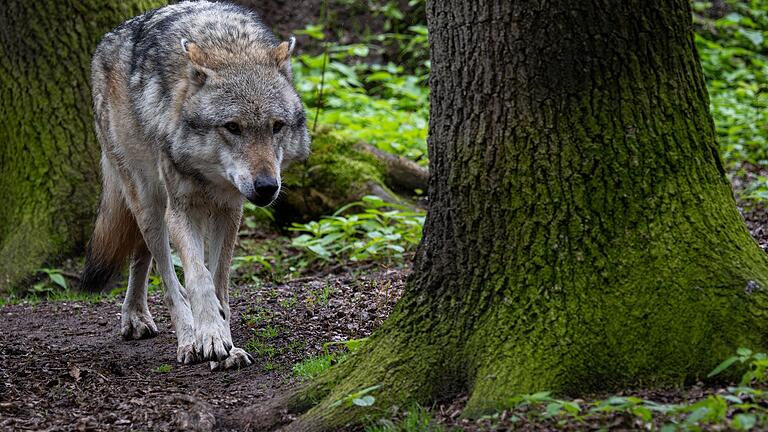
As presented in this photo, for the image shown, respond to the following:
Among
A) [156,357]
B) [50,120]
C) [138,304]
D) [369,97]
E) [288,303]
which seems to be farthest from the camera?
[369,97]

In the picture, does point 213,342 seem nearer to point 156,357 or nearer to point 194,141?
point 156,357

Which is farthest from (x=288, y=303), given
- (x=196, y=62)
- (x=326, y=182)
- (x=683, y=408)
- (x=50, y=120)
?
(x=683, y=408)

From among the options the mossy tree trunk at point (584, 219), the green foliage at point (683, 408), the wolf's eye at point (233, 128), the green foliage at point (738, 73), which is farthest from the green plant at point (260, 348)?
the green foliage at point (738, 73)

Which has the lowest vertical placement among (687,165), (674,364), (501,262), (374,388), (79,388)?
(79,388)

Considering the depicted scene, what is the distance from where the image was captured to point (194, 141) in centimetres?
536

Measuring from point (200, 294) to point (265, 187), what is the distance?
812mm

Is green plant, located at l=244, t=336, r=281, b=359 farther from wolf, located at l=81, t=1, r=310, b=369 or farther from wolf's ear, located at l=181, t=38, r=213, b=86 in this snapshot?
wolf's ear, located at l=181, t=38, r=213, b=86

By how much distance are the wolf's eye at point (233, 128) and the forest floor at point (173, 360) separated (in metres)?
1.35

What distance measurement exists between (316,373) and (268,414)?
1.67 ft

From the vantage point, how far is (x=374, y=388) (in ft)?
11.7

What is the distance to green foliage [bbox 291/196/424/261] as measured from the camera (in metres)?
7.86

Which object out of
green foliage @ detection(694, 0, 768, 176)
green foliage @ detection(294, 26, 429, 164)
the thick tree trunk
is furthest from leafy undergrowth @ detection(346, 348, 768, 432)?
green foliage @ detection(694, 0, 768, 176)

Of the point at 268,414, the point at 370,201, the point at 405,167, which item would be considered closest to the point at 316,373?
the point at 268,414

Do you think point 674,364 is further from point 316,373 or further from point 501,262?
point 316,373
